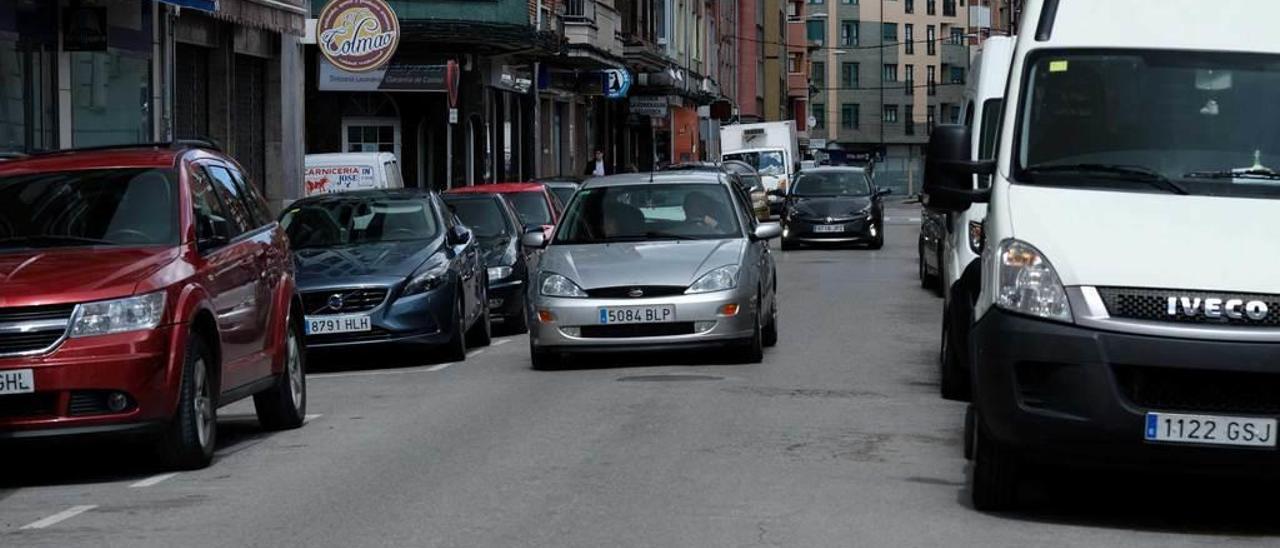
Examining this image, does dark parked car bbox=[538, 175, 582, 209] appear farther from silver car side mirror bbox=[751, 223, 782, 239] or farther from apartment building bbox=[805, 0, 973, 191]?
apartment building bbox=[805, 0, 973, 191]

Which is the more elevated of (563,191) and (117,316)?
(563,191)

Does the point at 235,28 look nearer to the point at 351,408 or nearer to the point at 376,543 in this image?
the point at 351,408

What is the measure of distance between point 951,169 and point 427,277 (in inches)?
342

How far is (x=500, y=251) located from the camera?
2173cm

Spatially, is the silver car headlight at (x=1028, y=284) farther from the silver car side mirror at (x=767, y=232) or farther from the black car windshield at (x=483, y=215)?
the black car windshield at (x=483, y=215)

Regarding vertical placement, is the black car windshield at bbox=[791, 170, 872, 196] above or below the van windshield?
below

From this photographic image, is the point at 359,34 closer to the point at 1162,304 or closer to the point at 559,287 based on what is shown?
the point at 559,287

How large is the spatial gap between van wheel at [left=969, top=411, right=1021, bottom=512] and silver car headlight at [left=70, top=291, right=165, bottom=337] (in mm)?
3958

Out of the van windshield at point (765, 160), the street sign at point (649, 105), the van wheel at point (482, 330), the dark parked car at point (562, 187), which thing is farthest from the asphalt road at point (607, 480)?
the street sign at point (649, 105)

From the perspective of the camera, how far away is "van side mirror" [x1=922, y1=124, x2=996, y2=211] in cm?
946

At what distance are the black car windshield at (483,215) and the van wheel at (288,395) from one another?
9054mm

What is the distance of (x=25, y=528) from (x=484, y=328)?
10341 mm

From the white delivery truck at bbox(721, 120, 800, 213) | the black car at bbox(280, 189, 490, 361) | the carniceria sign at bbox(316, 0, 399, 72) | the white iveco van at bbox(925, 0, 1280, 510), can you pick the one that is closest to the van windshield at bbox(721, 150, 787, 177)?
the white delivery truck at bbox(721, 120, 800, 213)

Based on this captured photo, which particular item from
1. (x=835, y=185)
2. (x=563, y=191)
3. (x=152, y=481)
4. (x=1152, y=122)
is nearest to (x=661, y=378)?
(x=152, y=481)
